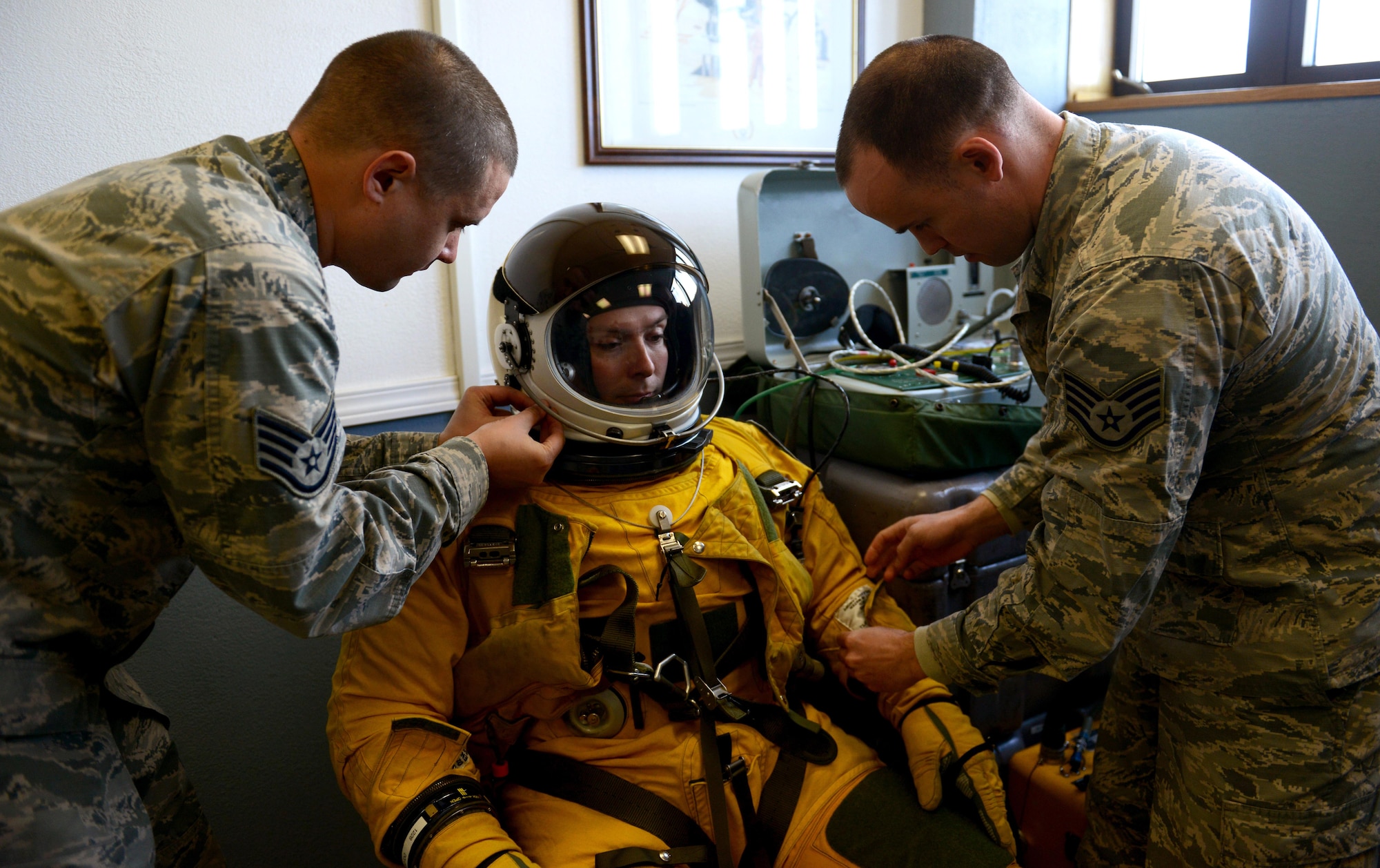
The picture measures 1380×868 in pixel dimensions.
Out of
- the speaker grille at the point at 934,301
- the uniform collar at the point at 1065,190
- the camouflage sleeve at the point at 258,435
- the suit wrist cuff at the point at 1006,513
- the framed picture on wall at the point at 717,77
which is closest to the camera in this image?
the camouflage sleeve at the point at 258,435

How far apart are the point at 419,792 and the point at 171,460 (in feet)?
1.86

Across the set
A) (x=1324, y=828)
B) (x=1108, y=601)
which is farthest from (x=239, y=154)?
(x=1324, y=828)

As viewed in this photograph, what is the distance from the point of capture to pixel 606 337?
1.38 m

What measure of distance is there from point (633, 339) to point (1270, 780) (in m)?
1.01

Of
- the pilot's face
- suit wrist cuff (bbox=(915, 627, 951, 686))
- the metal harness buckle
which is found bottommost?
suit wrist cuff (bbox=(915, 627, 951, 686))

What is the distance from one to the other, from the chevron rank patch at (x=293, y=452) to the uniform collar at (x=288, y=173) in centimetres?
25

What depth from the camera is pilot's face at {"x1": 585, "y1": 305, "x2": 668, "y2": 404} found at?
1378 millimetres

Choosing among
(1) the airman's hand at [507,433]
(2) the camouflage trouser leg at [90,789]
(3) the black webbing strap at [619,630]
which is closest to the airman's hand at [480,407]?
(1) the airman's hand at [507,433]

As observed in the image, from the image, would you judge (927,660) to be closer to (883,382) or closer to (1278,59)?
(883,382)

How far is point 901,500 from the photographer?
5.28ft

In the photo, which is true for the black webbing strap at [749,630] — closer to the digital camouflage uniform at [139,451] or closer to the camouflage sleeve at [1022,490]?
the camouflage sleeve at [1022,490]

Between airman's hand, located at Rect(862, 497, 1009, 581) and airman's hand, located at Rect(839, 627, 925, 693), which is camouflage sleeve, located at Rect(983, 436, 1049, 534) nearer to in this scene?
airman's hand, located at Rect(862, 497, 1009, 581)

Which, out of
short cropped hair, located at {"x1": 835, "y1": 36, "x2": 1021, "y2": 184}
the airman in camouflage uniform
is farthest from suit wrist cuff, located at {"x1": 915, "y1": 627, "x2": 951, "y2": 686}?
short cropped hair, located at {"x1": 835, "y1": 36, "x2": 1021, "y2": 184}

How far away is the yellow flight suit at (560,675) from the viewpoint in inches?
46.9
